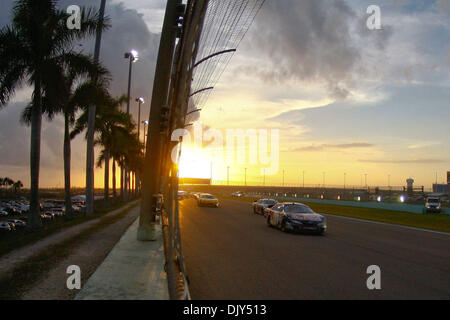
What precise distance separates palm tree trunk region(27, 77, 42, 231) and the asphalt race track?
8.80 m

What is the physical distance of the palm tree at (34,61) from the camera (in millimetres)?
19766

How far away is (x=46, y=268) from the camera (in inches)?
367

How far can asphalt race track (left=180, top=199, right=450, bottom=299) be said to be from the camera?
7.34 meters

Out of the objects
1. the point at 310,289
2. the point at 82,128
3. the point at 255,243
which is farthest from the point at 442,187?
the point at 310,289

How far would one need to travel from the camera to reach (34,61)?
20.1 metres

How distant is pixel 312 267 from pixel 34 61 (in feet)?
55.7

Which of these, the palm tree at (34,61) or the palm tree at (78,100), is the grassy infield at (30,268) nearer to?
the palm tree at (34,61)

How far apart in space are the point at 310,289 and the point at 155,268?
3553mm

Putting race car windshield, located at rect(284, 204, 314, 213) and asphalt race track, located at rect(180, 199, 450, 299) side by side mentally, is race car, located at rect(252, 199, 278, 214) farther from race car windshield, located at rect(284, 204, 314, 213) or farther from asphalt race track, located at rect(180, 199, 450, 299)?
asphalt race track, located at rect(180, 199, 450, 299)
